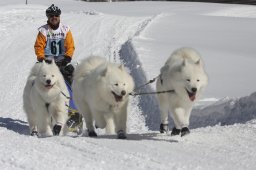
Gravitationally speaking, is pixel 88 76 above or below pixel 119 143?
above

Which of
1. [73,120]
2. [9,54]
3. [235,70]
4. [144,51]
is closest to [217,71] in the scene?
[235,70]

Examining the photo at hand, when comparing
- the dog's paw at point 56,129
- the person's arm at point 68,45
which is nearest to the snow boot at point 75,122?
the person's arm at point 68,45

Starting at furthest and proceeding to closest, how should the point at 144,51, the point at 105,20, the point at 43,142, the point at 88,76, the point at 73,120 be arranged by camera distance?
the point at 105,20 < the point at 144,51 < the point at 73,120 < the point at 88,76 < the point at 43,142

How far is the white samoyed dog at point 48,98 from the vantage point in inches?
274

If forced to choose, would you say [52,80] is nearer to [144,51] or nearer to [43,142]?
[43,142]

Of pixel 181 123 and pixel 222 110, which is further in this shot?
pixel 222 110

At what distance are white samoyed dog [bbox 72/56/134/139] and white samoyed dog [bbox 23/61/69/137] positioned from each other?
229mm

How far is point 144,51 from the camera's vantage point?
1498 cm

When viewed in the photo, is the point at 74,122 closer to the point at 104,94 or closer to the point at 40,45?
the point at 40,45

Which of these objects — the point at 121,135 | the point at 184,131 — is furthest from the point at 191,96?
the point at 121,135

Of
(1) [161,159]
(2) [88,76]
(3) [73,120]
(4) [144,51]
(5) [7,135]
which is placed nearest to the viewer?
(1) [161,159]

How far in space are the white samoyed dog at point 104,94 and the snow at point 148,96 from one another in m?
0.24

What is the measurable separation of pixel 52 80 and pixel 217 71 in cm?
631

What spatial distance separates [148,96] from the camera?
10445 millimetres
